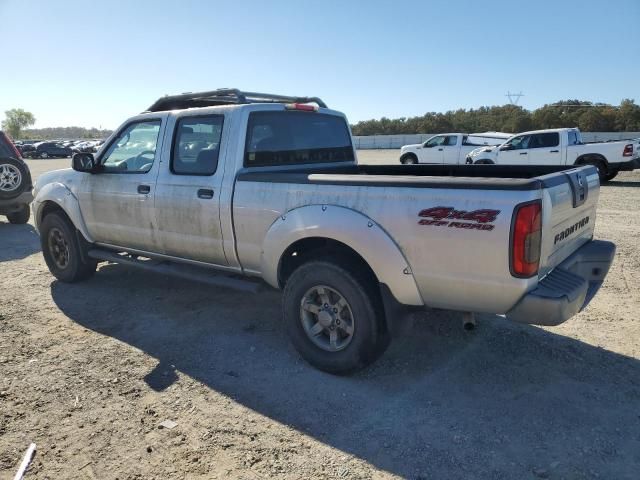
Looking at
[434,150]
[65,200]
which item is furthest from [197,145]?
[434,150]

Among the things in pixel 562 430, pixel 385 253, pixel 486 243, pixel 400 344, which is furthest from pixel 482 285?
pixel 400 344

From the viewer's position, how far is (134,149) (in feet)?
16.2

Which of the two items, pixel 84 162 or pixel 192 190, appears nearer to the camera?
pixel 192 190

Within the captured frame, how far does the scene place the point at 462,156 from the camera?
71.3 feet

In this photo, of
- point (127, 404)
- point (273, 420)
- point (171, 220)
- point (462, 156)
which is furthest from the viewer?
point (462, 156)

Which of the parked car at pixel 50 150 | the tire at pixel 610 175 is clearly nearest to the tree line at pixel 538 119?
the tire at pixel 610 175

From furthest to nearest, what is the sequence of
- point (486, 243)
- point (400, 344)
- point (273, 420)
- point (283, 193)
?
point (400, 344), point (283, 193), point (273, 420), point (486, 243)

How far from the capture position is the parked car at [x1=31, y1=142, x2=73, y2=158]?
47.4 meters

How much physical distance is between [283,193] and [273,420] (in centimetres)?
154

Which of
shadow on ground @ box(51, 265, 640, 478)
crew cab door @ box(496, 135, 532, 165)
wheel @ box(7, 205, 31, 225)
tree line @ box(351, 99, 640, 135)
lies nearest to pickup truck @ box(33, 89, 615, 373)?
shadow on ground @ box(51, 265, 640, 478)

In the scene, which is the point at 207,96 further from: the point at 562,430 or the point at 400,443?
the point at 562,430

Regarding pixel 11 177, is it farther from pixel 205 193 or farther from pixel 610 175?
pixel 610 175

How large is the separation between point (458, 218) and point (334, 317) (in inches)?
47.6

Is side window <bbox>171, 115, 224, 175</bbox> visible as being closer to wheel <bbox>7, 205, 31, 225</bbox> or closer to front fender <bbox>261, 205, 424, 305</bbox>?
front fender <bbox>261, 205, 424, 305</bbox>
